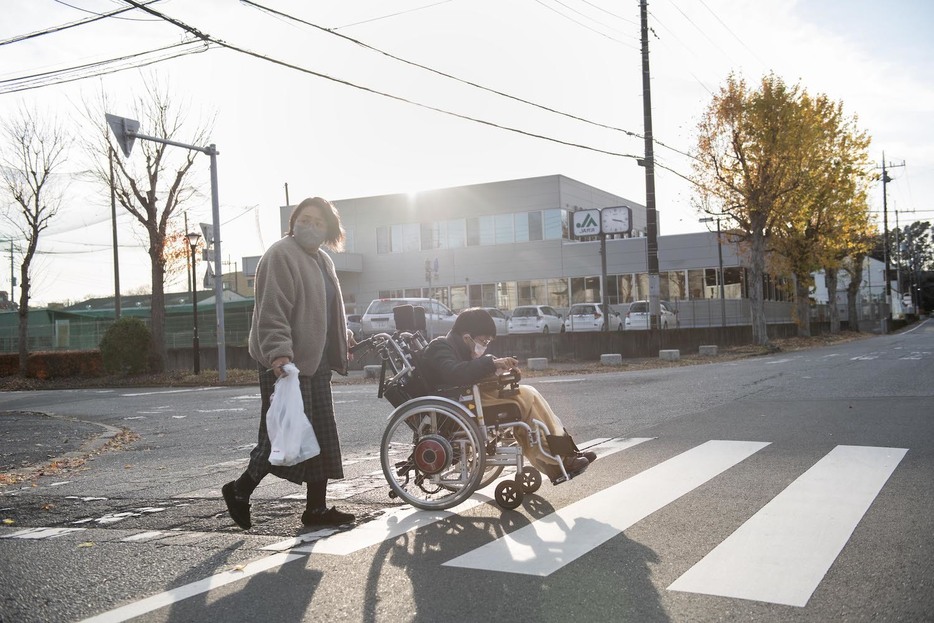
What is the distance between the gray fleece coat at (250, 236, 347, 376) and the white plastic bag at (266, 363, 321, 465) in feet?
0.47

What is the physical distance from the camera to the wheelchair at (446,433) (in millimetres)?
4820

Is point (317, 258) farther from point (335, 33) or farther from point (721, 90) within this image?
point (721, 90)

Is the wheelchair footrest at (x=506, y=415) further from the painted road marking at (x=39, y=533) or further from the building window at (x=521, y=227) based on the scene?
the building window at (x=521, y=227)

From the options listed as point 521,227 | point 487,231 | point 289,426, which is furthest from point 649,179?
point 487,231

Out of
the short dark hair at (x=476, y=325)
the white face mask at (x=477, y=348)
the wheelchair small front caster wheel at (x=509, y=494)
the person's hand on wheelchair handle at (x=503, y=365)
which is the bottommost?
the wheelchair small front caster wheel at (x=509, y=494)

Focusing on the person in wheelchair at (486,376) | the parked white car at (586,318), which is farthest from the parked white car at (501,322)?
the person in wheelchair at (486,376)

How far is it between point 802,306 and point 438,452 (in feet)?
128

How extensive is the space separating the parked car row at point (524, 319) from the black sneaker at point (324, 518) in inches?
834

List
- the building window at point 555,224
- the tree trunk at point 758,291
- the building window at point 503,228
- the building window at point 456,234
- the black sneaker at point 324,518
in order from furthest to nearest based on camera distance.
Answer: the building window at point 456,234, the building window at point 503,228, the building window at point 555,224, the tree trunk at point 758,291, the black sneaker at point 324,518

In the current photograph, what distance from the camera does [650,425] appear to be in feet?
29.7

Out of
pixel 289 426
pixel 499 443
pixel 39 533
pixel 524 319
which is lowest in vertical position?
pixel 39 533

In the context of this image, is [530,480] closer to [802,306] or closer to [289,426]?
[289,426]

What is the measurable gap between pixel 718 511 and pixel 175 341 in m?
37.5

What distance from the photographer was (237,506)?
4.59m
